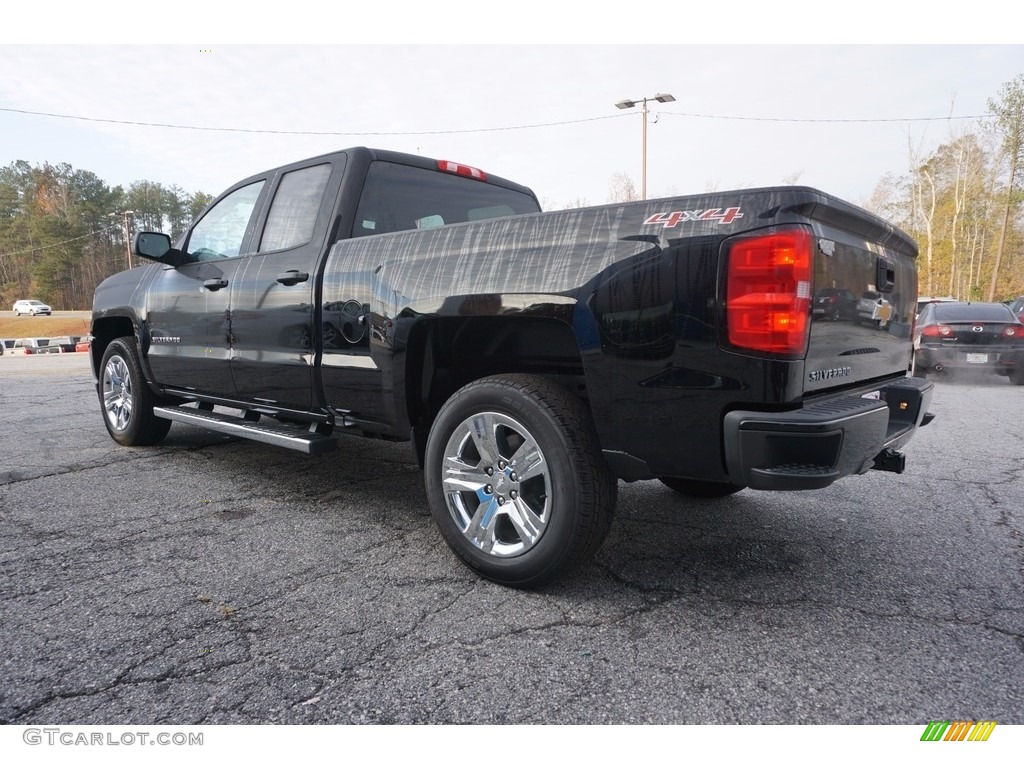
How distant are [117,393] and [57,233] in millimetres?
73556

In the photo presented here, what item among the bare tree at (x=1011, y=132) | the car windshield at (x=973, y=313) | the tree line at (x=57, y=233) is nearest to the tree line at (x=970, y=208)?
the bare tree at (x=1011, y=132)

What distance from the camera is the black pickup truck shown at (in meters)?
2.10

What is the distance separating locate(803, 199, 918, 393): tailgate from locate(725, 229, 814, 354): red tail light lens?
99 mm

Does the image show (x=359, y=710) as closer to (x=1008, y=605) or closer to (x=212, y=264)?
(x=1008, y=605)

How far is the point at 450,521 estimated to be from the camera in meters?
2.79

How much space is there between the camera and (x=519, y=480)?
2596 millimetres

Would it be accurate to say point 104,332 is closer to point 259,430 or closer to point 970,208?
point 259,430

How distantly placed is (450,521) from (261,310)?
1.85 m

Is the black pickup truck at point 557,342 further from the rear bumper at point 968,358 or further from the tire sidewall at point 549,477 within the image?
the rear bumper at point 968,358

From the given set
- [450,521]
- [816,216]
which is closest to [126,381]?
[450,521]

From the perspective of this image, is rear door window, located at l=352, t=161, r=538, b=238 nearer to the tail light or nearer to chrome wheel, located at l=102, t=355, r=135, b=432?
the tail light

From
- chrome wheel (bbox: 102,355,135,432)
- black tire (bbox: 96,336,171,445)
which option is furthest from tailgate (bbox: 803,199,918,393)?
chrome wheel (bbox: 102,355,135,432)

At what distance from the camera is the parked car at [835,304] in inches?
86.0

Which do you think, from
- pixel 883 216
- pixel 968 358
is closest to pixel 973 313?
pixel 968 358
